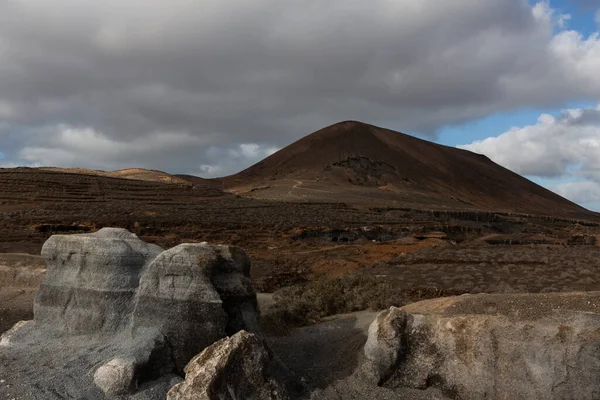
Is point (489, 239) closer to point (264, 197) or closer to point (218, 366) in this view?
point (264, 197)

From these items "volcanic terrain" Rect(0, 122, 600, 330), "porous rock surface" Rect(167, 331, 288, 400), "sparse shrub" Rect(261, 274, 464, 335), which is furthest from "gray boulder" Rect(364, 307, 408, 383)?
"volcanic terrain" Rect(0, 122, 600, 330)

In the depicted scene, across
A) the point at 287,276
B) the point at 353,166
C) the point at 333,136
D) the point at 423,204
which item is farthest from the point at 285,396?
the point at 333,136

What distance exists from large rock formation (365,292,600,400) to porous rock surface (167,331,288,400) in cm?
167

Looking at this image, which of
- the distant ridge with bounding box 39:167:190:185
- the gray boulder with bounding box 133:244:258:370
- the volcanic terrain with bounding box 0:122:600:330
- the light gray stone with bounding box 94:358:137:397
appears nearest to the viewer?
the light gray stone with bounding box 94:358:137:397

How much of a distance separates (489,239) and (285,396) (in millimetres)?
33213

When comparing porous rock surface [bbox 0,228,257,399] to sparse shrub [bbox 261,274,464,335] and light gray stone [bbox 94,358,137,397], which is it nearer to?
light gray stone [bbox 94,358,137,397]

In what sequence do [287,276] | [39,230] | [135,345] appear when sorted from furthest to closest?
[39,230], [287,276], [135,345]

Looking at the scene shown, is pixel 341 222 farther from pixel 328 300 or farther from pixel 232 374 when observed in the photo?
pixel 232 374

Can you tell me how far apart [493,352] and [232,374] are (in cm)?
336

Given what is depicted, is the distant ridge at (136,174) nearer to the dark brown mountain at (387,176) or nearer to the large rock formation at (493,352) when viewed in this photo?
the dark brown mountain at (387,176)

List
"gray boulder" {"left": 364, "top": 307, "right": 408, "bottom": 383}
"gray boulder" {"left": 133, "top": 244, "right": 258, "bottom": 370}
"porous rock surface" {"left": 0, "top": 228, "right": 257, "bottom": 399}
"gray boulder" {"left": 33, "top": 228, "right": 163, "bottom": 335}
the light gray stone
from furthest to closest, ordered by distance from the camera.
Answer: "gray boulder" {"left": 33, "top": 228, "right": 163, "bottom": 335} < "gray boulder" {"left": 133, "top": 244, "right": 258, "bottom": 370} < "gray boulder" {"left": 364, "top": 307, "right": 408, "bottom": 383} < "porous rock surface" {"left": 0, "top": 228, "right": 257, "bottom": 399} < the light gray stone

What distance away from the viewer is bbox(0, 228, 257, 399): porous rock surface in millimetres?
6957

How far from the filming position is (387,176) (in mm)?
75375

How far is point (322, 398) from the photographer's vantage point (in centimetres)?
704
